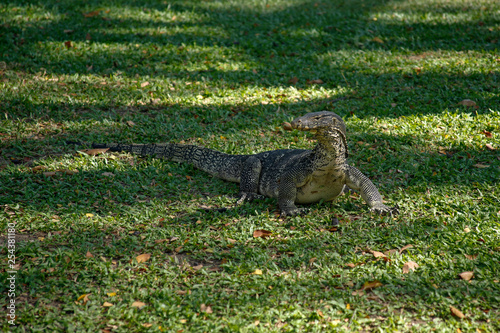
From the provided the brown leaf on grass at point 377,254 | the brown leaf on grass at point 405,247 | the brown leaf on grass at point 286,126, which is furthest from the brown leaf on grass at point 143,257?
the brown leaf on grass at point 286,126

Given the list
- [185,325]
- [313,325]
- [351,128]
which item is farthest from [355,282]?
[351,128]

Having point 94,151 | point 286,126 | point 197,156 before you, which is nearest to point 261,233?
point 197,156

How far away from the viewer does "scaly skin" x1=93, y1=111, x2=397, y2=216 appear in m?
4.30

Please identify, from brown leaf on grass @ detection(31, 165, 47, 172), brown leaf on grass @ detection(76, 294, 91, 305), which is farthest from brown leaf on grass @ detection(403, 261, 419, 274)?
brown leaf on grass @ detection(31, 165, 47, 172)

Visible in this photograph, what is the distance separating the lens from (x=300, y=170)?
4.67 metres

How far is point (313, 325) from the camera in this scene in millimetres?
3174

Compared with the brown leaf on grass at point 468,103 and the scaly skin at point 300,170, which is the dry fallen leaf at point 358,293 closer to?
the scaly skin at point 300,170

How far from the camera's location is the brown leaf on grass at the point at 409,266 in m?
3.72

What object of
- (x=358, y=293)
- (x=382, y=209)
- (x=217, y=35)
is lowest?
(x=358, y=293)

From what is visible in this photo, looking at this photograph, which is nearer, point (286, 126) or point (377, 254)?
point (377, 254)

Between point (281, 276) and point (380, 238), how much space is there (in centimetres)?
113

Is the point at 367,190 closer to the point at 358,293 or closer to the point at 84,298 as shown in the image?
the point at 358,293

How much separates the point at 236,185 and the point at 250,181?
368 mm

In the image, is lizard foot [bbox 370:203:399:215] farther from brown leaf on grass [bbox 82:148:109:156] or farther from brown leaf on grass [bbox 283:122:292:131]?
brown leaf on grass [bbox 82:148:109:156]
